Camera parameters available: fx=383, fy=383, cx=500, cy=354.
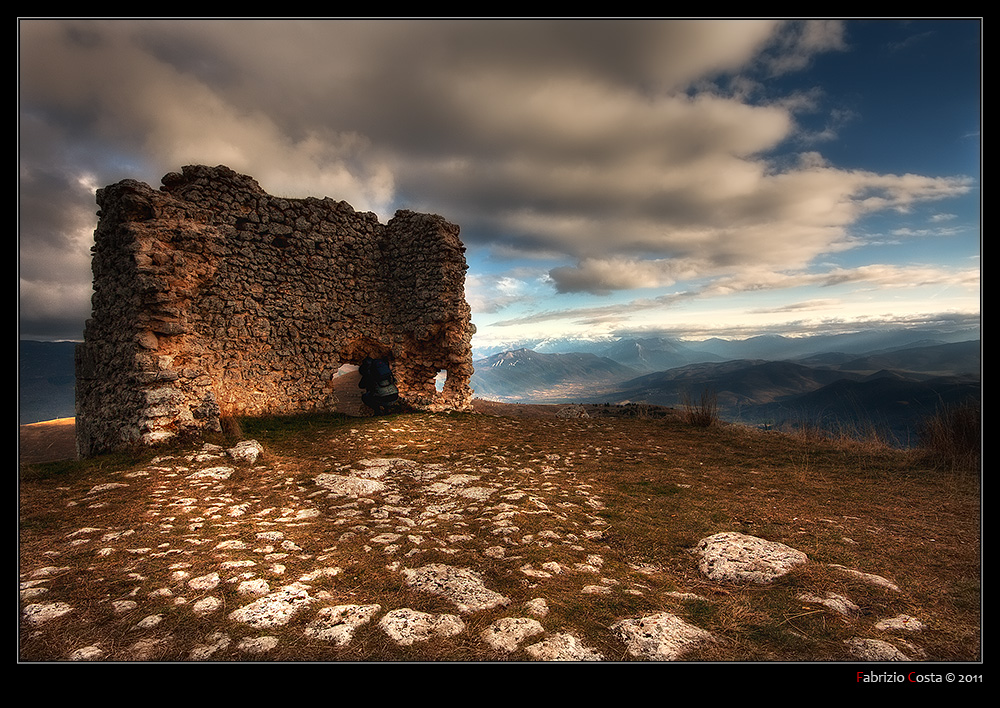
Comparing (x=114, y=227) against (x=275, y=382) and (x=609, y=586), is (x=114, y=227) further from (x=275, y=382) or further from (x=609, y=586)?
(x=609, y=586)

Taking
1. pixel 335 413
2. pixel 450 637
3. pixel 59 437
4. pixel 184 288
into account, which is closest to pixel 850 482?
pixel 450 637

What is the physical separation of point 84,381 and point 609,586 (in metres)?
11.2

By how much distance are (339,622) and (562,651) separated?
50.6 inches

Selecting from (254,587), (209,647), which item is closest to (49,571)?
(254,587)

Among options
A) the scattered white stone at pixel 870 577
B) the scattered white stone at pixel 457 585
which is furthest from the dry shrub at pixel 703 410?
the scattered white stone at pixel 457 585

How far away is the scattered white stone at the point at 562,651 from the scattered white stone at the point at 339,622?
3.22 ft

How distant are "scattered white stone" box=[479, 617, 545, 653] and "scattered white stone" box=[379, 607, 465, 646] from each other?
179mm

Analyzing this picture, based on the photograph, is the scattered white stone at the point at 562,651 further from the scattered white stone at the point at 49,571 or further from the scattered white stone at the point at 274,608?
the scattered white stone at the point at 49,571

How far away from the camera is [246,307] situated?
9.28 m

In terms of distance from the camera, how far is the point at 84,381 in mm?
8258

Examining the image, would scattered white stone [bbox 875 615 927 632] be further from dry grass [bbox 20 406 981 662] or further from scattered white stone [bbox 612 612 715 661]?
scattered white stone [bbox 612 612 715 661]

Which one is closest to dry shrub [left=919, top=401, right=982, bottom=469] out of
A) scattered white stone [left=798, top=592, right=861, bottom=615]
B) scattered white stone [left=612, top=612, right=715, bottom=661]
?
scattered white stone [left=798, top=592, right=861, bottom=615]

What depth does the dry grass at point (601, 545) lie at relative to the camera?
6.95ft

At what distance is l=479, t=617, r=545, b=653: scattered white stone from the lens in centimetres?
205
